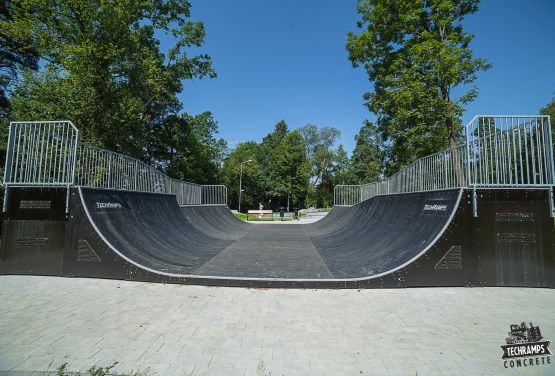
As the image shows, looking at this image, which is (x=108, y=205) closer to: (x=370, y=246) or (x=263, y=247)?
(x=263, y=247)

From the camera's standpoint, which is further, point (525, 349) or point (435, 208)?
point (435, 208)

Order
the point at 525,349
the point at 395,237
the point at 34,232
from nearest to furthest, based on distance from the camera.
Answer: the point at 525,349 → the point at 34,232 → the point at 395,237

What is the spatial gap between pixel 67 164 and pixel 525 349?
933 cm

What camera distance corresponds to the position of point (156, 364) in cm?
284

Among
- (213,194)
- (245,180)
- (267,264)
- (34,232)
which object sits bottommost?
(267,264)

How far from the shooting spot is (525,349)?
10.7ft

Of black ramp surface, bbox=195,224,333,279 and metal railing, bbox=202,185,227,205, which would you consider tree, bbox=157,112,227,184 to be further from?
black ramp surface, bbox=195,224,333,279

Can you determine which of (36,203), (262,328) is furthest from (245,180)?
(262,328)

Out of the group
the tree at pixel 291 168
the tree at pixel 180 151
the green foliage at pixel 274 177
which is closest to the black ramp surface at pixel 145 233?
the tree at pixel 180 151

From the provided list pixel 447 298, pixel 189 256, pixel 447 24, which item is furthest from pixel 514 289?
pixel 447 24

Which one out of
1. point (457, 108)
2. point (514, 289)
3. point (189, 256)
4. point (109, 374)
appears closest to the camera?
point (109, 374)

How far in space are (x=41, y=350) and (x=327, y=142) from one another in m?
86.5

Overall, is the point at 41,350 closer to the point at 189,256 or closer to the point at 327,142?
the point at 189,256

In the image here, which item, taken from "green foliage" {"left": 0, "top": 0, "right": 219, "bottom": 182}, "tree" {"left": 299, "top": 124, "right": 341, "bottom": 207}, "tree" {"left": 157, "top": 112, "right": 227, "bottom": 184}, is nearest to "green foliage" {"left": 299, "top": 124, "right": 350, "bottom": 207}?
"tree" {"left": 299, "top": 124, "right": 341, "bottom": 207}
